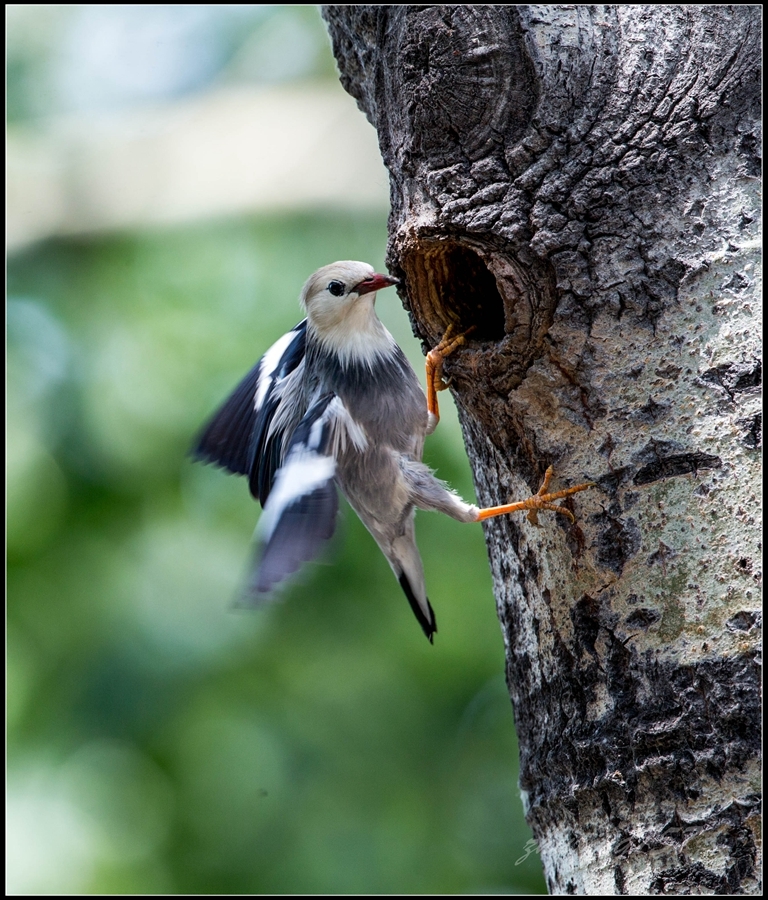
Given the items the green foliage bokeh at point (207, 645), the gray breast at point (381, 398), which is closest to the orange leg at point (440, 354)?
the gray breast at point (381, 398)

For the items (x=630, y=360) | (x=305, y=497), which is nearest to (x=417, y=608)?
(x=305, y=497)

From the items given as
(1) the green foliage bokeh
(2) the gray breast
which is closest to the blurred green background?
(1) the green foliage bokeh

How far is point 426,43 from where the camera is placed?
213 cm

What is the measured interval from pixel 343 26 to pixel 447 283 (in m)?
0.86

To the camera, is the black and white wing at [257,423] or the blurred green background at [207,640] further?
the blurred green background at [207,640]

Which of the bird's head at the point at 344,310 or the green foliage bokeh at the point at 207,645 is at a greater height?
the bird's head at the point at 344,310

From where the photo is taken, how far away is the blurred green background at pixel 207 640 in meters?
5.09

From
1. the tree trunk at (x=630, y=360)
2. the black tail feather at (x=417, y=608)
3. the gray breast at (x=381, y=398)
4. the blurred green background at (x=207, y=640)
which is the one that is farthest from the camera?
the blurred green background at (x=207, y=640)

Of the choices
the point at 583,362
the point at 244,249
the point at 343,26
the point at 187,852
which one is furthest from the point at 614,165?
the point at 187,852

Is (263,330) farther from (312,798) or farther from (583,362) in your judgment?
(583,362)

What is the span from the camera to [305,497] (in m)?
2.48

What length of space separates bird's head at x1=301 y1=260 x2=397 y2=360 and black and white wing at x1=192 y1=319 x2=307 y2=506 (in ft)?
0.51

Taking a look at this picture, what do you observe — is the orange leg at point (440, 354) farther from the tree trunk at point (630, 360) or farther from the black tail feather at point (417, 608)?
the black tail feather at point (417, 608)

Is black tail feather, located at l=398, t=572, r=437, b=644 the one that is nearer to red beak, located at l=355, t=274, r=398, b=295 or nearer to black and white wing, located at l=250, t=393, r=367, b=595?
black and white wing, located at l=250, t=393, r=367, b=595
